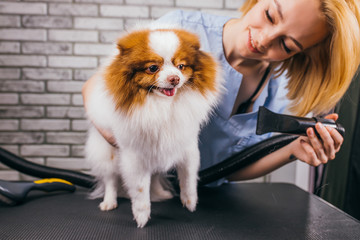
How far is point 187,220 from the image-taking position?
836 millimetres

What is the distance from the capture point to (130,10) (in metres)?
1.76

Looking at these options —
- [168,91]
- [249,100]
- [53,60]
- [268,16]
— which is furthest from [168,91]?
[53,60]

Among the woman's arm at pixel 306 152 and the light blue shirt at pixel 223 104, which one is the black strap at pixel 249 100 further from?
the woman's arm at pixel 306 152

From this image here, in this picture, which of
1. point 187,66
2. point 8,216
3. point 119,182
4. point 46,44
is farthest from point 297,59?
point 46,44

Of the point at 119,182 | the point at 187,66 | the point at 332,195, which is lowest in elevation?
the point at 332,195

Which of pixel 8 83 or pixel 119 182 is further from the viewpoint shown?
pixel 8 83

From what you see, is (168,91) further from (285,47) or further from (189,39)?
(285,47)

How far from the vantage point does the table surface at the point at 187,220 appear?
757mm

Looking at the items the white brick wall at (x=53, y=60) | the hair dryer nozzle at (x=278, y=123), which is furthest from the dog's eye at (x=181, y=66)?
the white brick wall at (x=53, y=60)

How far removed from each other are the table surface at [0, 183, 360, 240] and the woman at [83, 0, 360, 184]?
0.18m

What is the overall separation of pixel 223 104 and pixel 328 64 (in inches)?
14.2

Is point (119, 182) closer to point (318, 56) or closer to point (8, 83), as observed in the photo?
point (318, 56)

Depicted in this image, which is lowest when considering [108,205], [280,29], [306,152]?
[108,205]

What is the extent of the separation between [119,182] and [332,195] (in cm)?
91
